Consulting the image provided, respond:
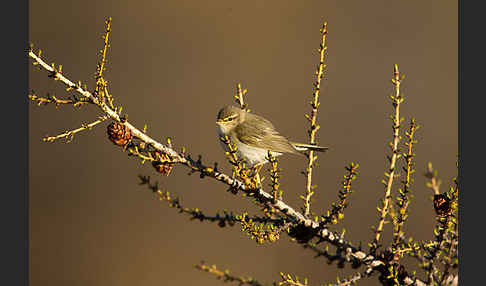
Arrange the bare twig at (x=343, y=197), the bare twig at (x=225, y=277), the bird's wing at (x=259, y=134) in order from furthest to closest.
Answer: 1. the bird's wing at (x=259, y=134)
2. the bare twig at (x=225, y=277)
3. the bare twig at (x=343, y=197)

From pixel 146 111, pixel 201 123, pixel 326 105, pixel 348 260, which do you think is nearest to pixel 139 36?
pixel 146 111

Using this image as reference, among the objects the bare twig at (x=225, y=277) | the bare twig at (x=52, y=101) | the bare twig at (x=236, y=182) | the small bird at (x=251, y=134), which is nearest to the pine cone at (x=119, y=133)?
the bare twig at (x=236, y=182)

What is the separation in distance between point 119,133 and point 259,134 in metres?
1.85

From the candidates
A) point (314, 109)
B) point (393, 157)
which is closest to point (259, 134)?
point (314, 109)

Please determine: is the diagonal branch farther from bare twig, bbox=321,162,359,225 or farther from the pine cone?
bare twig, bbox=321,162,359,225

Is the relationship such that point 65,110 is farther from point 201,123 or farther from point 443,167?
point 443,167

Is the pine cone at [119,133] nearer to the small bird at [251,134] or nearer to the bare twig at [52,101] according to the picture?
the bare twig at [52,101]

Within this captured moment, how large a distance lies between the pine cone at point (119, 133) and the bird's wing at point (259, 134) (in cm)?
174

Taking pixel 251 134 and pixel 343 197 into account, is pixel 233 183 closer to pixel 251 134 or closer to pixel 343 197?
pixel 343 197

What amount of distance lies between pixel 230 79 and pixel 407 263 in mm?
5118

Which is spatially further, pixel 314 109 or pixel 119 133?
pixel 314 109

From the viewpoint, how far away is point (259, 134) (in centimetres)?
398

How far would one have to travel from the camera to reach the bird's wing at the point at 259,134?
12.7 ft

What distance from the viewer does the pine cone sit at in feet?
7.64
